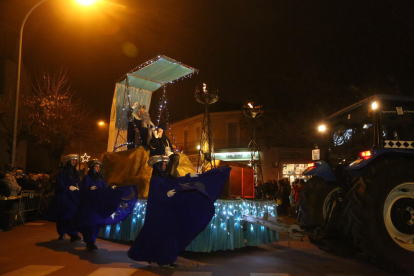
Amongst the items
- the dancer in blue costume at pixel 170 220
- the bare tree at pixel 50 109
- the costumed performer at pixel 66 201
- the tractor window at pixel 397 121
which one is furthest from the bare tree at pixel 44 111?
the tractor window at pixel 397 121

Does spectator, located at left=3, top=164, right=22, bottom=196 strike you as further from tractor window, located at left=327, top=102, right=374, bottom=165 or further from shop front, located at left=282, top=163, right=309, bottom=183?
shop front, located at left=282, top=163, right=309, bottom=183

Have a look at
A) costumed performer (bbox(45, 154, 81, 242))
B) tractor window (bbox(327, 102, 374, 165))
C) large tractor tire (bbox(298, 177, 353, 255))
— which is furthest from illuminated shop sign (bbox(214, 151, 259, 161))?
large tractor tire (bbox(298, 177, 353, 255))

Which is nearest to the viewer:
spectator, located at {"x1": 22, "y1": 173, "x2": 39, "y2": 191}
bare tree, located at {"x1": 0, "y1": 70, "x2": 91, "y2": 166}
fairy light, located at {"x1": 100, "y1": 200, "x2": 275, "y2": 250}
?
fairy light, located at {"x1": 100, "y1": 200, "x2": 275, "y2": 250}

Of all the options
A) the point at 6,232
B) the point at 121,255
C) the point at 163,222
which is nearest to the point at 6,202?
the point at 6,232

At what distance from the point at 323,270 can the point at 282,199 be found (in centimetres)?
1022

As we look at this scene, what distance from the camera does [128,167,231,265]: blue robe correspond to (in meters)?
5.40

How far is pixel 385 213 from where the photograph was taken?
202 inches

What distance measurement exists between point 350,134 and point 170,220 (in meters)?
3.72

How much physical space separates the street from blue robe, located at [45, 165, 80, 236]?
42 cm

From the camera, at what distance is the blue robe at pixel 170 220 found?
17.7 ft

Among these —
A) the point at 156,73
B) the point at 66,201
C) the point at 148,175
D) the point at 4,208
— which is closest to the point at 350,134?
the point at 148,175

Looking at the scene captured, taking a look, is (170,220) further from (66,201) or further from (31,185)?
(31,185)

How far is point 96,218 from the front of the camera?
7.29m

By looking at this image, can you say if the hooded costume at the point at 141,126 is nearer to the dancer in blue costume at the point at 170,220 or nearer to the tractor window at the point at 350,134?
the dancer in blue costume at the point at 170,220
